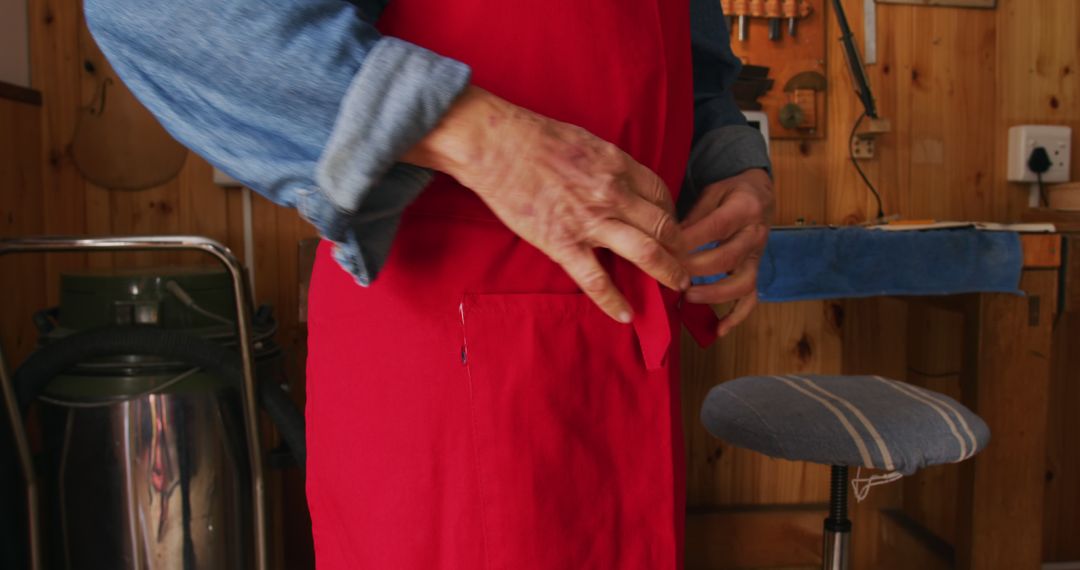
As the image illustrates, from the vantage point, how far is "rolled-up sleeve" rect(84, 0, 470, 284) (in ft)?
1.19

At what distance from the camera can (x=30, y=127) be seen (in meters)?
1.62

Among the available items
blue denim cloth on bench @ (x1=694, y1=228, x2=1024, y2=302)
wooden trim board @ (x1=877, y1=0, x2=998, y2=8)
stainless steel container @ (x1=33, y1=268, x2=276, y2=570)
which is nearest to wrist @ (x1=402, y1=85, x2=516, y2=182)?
stainless steel container @ (x1=33, y1=268, x2=276, y2=570)

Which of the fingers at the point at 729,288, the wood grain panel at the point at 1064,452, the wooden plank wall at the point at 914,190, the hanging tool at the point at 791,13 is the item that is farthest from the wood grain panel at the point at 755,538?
the fingers at the point at 729,288

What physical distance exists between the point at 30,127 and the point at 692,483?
179 centimetres

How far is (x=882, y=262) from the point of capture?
1377 millimetres

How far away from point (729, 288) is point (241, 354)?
84cm

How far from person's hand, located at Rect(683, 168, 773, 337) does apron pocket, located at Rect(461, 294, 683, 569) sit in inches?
3.3

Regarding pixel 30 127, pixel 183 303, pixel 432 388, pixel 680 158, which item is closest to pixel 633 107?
pixel 680 158

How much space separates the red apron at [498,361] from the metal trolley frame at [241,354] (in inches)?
27.0

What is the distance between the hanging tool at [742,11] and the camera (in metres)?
1.86

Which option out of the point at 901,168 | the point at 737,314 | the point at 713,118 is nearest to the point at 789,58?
the point at 901,168

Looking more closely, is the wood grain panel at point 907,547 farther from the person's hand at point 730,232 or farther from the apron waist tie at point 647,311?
the apron waist tie at point 647,311

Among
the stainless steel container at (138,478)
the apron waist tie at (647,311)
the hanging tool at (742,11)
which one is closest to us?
the apron waist tie at (647,311)

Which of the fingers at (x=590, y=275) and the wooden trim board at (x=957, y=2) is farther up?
the wooden trim board at (x=957, y=2)
